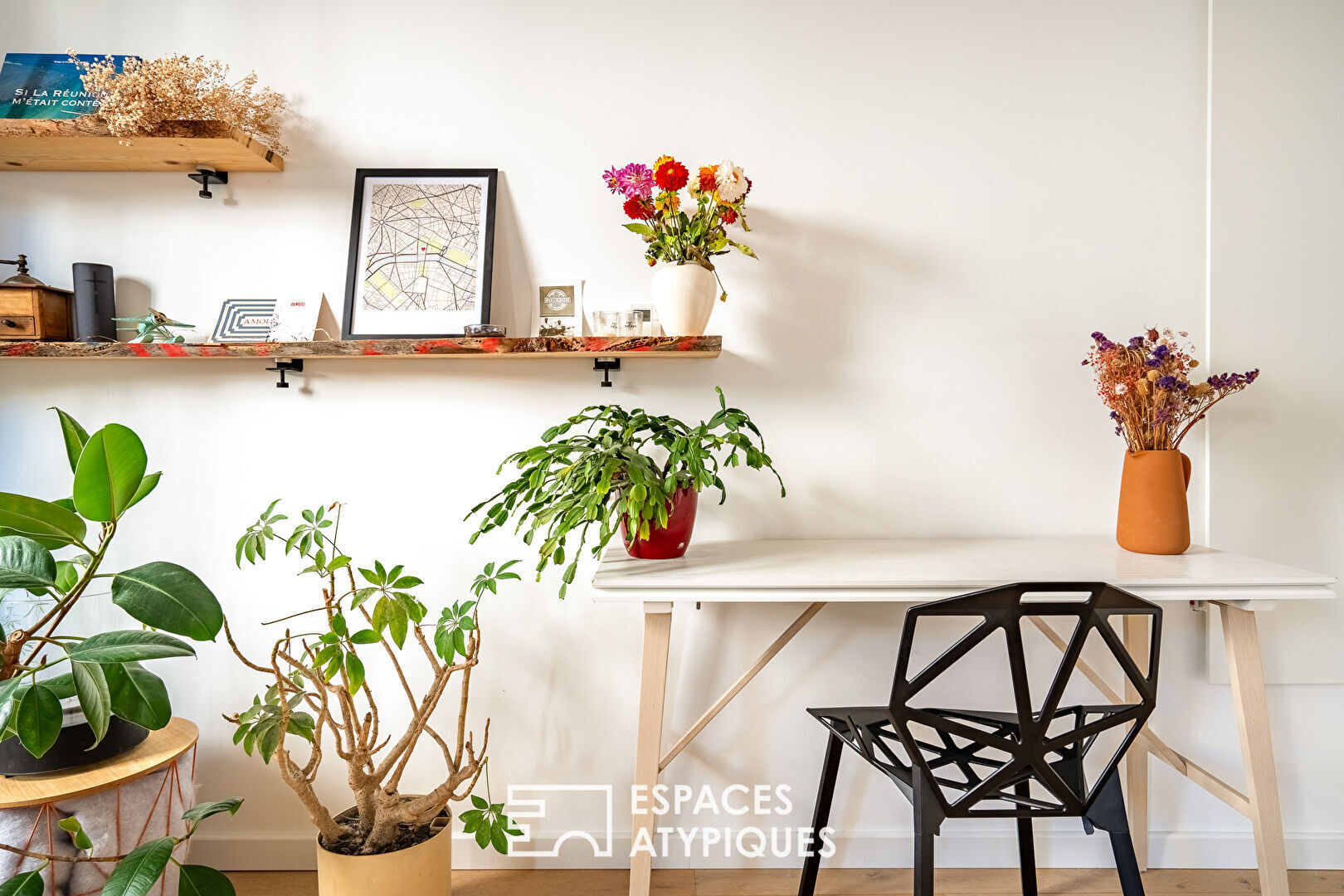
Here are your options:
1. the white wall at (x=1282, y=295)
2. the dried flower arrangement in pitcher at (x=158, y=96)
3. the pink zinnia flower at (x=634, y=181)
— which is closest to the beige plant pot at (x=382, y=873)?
the pink zinnia flower at (x=634, y=181)

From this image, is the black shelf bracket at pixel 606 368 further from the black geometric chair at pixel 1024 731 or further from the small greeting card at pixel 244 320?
the black geometric chair at pixel 1024 731

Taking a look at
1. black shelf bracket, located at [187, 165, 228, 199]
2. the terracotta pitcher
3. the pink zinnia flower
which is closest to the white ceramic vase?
the pink zinnia flower

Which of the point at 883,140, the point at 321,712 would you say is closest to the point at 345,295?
the point at 321,712

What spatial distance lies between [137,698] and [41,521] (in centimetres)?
30

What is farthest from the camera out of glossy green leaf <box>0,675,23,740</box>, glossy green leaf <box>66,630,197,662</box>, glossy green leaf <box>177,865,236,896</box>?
glossy green leaf <box>177,865,236,896</box>

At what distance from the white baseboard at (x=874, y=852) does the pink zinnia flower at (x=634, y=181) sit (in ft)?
5.42

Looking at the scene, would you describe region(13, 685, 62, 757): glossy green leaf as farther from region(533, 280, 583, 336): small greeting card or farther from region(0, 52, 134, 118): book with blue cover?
region(0, 52, 134, 118): book with blue cover

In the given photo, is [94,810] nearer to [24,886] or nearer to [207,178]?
[24,886]

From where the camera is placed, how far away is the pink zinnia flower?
6.05ft

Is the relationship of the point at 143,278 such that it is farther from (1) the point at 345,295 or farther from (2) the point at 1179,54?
(2) the point at 1179,54

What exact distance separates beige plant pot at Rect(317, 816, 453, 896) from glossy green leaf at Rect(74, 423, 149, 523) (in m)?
0.95

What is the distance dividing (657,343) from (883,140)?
0.85 meters

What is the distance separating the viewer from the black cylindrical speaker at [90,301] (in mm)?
1964
